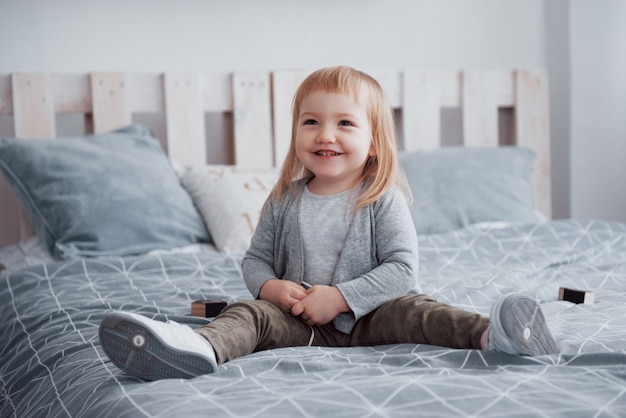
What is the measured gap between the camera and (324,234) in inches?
54.9

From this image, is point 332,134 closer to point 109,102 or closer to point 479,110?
point 109,102

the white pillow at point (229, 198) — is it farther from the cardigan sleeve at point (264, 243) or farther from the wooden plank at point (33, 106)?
the cardigan sleeve at point (264, 243)

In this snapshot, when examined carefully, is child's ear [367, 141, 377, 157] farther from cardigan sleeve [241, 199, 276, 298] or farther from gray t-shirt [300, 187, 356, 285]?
cardigan sleeve [241, 199, 276, 298]

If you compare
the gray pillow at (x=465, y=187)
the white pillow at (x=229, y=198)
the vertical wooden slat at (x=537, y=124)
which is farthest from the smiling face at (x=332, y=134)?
the vertical wooden slat at (x=537, y=124)

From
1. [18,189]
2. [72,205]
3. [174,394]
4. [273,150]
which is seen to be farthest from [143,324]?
[273,150]

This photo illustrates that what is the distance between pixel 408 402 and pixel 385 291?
0.45 m

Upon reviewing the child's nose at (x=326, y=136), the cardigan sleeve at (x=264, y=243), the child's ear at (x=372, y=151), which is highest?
the child's nose at (x=326, y=136)

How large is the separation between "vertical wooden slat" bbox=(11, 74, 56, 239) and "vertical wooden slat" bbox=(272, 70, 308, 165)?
677 mm

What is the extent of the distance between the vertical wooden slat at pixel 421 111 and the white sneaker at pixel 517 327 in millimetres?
1753

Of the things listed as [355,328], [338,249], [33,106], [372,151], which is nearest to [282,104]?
[33,106]

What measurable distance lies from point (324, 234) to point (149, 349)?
468 mm

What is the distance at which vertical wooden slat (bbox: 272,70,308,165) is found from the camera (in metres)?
2.60

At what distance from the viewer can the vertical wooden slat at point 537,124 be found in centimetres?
290

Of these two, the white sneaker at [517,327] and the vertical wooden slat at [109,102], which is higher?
the vertical wooden slat at [109,102]
